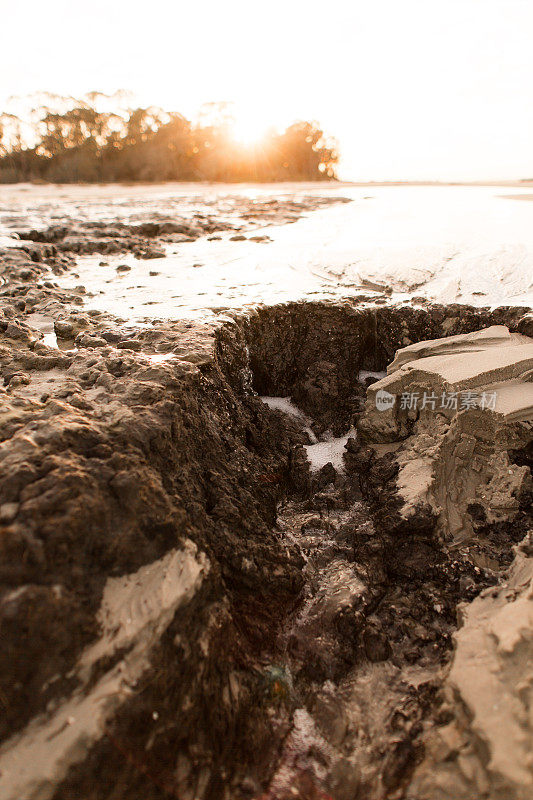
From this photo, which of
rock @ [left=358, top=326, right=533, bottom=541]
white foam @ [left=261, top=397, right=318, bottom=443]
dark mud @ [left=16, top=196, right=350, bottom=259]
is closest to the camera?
rock @ [left=358, top=326, right=533, bottom=541]

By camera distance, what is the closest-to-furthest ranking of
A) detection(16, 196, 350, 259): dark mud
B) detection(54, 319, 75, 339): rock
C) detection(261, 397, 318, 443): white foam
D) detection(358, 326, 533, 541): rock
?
1. detection(358, 326, 533, 541): rock
2. detection(54, 319, 75, 339): rock
3. detection(261, 397, 318, 443): white foam
4. detection(16, 196, 350, 259): dark mud

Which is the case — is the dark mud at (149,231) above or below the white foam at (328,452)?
above

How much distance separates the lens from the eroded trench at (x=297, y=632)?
165cm

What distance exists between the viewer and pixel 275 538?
2.56 metres

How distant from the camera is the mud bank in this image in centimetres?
151

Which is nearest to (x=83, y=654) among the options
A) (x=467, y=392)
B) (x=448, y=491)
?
(x=448, y=491)

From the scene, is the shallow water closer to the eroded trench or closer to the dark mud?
the dark mud

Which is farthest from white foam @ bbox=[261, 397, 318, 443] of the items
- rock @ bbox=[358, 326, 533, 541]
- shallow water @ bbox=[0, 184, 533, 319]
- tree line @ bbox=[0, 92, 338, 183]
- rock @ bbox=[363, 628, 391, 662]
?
tree line @ bbox=[0, 92, 338, 183]

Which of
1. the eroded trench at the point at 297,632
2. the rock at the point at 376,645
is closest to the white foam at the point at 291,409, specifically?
the eroded trench at the point at 297,632

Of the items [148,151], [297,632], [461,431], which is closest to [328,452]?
[461,431]

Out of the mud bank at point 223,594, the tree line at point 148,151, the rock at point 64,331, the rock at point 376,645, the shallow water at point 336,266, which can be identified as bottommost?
the rock at point 376,645

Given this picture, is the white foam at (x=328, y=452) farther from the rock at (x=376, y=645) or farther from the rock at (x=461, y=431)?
the rock at (x=376, y=645)

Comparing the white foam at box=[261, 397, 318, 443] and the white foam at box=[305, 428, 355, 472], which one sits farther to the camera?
the white foam at box=[261, 397, 318, 443]

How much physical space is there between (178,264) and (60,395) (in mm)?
3086
